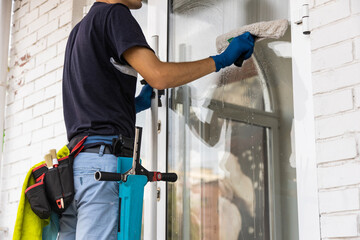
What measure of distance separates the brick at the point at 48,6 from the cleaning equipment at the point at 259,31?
1.35 metres

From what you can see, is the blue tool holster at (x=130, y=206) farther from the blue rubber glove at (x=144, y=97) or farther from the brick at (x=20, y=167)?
the brick at (x=20, y=167)

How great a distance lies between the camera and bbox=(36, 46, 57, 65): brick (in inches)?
118

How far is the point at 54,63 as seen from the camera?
2.98 m

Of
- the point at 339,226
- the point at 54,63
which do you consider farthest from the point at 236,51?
the point at 54,63

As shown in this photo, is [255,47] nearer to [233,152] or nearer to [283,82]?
[283,82]

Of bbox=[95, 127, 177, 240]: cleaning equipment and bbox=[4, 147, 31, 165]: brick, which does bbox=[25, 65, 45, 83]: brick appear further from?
bbox=[95, 127, 177, 240]: cleaning equipment

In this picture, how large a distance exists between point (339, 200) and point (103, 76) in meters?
0.84

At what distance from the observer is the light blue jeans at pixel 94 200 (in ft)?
5.33

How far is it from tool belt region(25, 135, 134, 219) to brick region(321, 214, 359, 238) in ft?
2.22

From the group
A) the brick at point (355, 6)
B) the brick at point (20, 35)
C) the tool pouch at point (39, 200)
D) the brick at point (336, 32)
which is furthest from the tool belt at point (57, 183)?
the brick at point (20, 35)

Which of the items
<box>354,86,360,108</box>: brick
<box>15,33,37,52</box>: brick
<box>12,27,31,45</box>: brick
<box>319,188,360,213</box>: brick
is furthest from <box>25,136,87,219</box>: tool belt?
<box>12,27,31,45</box>: brick

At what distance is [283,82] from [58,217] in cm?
90

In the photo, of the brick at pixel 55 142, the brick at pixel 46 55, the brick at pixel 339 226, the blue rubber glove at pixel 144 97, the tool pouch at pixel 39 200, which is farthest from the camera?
the brick at pixel 46 55

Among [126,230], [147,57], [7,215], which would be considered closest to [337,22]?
[147,57]
